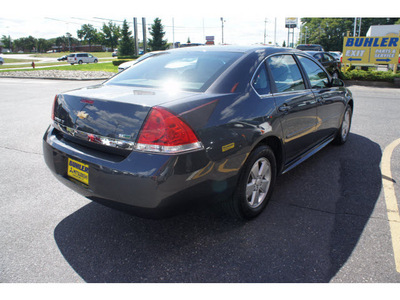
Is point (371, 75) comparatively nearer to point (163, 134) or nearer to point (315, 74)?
point (315, 74)

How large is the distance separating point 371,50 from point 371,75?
6.40ft

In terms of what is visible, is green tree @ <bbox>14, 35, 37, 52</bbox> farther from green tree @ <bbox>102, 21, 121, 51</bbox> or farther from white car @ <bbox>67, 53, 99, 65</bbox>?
white car @ <bbox>67, 53, 99, 65</bbox>

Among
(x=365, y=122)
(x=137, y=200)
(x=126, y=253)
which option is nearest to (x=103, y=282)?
(x=126, y=253)

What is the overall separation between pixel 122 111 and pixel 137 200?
25.5 inches

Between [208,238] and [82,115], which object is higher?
[82,115]

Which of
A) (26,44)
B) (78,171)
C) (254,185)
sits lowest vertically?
(254,185)

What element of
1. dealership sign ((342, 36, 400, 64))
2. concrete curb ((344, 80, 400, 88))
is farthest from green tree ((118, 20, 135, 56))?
concrete curb ((344, 80, 400, 88))

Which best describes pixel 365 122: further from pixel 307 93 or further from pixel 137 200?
pixel 137 200

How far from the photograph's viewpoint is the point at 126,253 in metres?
2.50

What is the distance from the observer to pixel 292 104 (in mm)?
3361

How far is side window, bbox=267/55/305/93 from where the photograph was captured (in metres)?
3.28

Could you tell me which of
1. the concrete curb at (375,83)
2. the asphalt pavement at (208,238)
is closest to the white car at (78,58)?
the concrete curb at (375,83)

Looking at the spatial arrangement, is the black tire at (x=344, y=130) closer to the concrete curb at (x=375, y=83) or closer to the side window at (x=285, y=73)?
the side window at (x=285, y=73)

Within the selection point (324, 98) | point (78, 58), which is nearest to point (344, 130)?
point (324, 98)
